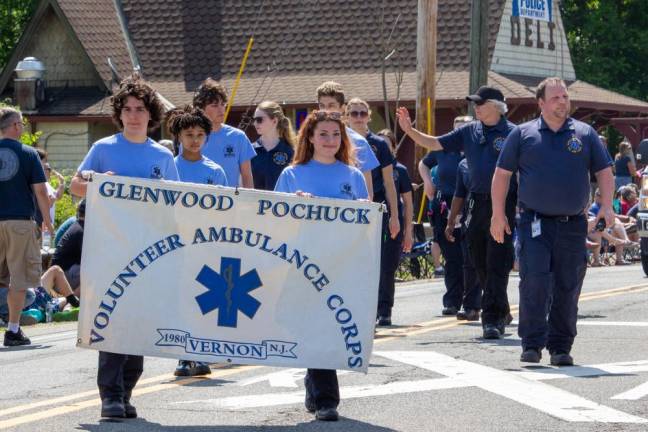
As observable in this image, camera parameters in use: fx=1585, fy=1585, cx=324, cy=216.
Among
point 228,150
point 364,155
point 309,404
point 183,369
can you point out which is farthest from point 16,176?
point 309,404

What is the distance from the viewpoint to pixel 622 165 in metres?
32.0

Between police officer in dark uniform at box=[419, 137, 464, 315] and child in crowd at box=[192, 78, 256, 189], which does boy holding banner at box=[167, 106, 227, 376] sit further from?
police officer in dark uniform at box=[419, 137, 464, 315]

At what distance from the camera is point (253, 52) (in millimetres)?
36656

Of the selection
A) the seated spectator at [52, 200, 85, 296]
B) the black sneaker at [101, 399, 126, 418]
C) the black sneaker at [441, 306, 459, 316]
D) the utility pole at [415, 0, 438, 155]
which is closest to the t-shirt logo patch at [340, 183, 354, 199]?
the black sneaker at [101, 399, 126, 418]

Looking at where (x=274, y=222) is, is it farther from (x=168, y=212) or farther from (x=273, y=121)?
(x=273, y=121)

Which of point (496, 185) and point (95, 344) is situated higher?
point (496, 185)

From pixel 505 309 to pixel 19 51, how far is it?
25901mm

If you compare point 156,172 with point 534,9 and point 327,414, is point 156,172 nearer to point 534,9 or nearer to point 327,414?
point 327,414

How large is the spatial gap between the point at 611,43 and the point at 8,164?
4038 cm

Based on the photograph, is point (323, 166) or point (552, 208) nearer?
point (323, 166)

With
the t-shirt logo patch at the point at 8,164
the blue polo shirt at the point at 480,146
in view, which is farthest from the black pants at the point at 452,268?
the t-shirt logo patch at the point at 8,164

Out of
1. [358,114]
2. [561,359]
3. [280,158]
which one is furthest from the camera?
[358,114]

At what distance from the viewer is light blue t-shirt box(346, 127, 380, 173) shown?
11.5 m

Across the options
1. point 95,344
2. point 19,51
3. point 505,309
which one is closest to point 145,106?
point 95,344
